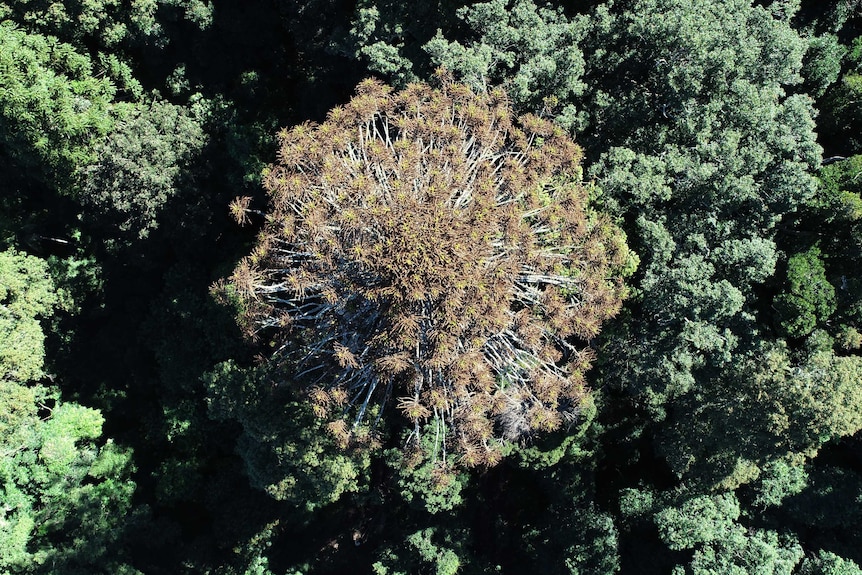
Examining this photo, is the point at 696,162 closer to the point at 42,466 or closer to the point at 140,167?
the point at 140,167

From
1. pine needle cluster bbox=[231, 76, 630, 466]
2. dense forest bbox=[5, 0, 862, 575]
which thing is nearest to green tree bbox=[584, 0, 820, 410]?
dense forest bbox=[5, 0, 862, 575]

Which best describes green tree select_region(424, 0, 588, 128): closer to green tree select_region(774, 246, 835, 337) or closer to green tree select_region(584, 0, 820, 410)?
green tree select_region(584, 0, 820, 410)

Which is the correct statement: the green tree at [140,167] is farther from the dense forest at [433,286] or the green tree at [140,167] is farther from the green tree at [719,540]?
the green tree at [719,540]

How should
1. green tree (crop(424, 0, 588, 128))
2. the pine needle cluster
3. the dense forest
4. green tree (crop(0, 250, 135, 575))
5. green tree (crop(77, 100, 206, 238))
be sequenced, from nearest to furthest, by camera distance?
the pine needle cluster → the dense forest → green tree (crop(424, 0, 588, 128)) → green tree (crop(77, 100, 206, 238)) → green tree (crop(0, 250, 135, 575))


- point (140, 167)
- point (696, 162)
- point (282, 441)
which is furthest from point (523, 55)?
point (282, 441)

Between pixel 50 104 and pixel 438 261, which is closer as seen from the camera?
pixel 438 261

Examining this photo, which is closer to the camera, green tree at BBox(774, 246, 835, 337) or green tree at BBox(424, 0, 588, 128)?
green tree at BBox(424, 0, 588, 128)

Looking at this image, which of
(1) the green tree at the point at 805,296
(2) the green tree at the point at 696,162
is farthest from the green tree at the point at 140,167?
(1) the green tree at the point at 805,296

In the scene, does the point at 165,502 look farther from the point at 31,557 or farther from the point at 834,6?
the point at 834,6
